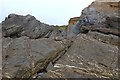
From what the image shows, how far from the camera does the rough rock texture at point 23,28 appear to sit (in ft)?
90.3

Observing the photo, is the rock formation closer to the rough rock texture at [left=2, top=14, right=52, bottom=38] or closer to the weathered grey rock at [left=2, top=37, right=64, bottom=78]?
the weathered grey rock at [left=2, top=37, right=64, bottom=78]

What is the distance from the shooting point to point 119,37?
20484mm

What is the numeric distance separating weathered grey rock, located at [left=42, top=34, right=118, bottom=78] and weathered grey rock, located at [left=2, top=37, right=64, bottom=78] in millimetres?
1409

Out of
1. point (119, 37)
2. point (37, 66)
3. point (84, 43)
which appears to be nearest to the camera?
→ point (37, 66)


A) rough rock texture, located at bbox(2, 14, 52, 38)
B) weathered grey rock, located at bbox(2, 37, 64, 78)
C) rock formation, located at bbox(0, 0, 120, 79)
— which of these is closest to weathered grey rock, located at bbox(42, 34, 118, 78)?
rock formation, located at bbox(0, 0, 120, 79)

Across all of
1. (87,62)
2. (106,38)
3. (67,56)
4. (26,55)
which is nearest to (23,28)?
(26,55)

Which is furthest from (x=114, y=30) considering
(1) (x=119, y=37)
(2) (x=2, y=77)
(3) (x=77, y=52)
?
(2) (x=2, y=77)

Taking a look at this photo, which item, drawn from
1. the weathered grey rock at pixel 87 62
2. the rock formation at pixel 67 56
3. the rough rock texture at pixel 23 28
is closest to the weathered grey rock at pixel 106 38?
the rock formation at pixel 67 56

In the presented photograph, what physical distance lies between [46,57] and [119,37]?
18.3 ft

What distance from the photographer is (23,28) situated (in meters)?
28.8

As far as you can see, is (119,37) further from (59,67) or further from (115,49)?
(59,67)

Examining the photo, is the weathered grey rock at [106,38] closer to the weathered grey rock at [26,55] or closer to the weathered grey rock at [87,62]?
the weathered grey rock at [87,62]

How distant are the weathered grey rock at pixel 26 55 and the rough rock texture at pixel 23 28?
6074 mm

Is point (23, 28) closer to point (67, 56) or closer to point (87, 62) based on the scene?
point (67, 56)
